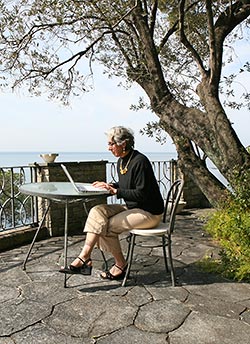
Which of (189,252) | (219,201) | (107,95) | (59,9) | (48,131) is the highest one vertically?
(59,9)

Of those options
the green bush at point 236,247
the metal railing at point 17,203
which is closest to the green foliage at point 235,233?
the green bush at point 236,247

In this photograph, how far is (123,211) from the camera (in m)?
3.01

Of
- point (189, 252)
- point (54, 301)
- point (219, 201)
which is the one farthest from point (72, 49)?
point (54, 301)

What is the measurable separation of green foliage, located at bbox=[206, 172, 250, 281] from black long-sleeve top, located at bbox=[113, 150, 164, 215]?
899 mm

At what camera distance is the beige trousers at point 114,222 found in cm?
284

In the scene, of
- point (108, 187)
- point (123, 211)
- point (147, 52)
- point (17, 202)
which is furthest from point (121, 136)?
point (17, 202)

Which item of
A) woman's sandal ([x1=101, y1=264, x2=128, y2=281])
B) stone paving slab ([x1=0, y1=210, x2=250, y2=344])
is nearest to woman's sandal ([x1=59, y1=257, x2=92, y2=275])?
stone paving slab ([x1=0, y1=210, x2=250, y2=344])

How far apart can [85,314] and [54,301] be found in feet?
1.06

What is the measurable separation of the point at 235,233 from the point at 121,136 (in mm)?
1549

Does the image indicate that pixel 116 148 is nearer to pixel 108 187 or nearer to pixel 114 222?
pixel 108 187

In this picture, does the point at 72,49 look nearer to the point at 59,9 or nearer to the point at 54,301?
the point at 59,9

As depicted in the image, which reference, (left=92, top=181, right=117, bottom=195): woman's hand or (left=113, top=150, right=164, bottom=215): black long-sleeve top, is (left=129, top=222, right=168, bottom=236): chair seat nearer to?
(left=113, top=150, right=164, bottom=215): black long-sleeve top

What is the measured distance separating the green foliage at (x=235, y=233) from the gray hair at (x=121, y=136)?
1.39 m

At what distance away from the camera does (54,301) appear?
251 cm
